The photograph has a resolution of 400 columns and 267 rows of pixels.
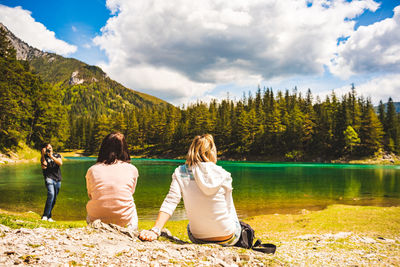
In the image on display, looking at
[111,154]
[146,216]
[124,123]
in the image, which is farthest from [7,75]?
[124,123]

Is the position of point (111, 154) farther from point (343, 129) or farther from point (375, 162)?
point (343, 129)

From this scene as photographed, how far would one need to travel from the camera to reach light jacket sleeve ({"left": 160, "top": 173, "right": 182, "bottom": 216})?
11.4 feet

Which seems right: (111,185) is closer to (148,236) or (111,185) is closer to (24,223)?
(148,236)

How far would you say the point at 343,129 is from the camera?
246 ft

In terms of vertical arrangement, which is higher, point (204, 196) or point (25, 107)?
point (25, 107)

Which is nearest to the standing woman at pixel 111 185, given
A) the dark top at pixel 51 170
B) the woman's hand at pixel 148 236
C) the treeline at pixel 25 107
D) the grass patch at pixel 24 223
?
the woman's hand at pixel 148 236

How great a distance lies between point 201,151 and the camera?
3.77 meters

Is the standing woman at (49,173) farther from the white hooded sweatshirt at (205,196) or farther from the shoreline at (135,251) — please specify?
the white hooded sweatshirt at (205,196)

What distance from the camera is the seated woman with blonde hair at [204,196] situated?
3549 millimetres

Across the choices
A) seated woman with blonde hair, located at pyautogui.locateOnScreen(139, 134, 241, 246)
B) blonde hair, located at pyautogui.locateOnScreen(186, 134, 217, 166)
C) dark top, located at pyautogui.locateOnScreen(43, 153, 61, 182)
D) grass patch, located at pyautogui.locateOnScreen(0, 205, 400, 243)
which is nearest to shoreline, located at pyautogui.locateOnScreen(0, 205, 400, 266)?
seated woman with blonde hair, located at pyautogui.locateOnScreen(139, 134, 241, 246)

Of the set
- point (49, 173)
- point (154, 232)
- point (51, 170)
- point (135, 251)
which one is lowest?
point (135, 251)

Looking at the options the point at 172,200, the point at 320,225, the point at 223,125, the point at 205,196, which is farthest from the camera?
the point at 223,125

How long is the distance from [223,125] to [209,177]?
93.1m

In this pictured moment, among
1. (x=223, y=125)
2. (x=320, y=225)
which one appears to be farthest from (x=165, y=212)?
(x=223, y=125)
